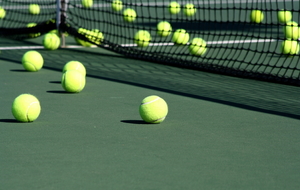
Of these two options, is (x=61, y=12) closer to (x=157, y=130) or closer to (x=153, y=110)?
(x=153, y=110)

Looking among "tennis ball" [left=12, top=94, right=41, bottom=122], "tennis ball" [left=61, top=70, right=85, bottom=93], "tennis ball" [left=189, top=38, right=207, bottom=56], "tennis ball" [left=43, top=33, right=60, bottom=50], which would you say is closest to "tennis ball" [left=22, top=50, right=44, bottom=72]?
"tennis ball" [left=61, top=70, right=85, bottom=93]

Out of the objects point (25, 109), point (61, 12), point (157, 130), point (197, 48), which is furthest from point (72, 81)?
point (61, 12)

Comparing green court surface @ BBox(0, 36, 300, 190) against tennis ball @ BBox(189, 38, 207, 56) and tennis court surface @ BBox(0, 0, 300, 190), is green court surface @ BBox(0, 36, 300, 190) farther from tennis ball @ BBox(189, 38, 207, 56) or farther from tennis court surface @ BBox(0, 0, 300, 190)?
tennis ball @ BBox(189, 38, 207, 56)

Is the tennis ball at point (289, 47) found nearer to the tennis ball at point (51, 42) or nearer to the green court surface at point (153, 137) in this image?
the green court surface at point (153, 137)

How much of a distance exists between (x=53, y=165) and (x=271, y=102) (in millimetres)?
2564

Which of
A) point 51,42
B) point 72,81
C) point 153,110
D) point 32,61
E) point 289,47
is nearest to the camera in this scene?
point 153,110

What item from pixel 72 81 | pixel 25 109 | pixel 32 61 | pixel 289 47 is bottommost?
pixel 289 47

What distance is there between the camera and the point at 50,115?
4.72 meters

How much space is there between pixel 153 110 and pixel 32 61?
3.11 m

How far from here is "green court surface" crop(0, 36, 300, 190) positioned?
123 inches

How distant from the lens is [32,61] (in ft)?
23.4

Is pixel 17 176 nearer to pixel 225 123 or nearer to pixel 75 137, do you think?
pixel 75 137

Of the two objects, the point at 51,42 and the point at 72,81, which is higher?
the point at 72,81

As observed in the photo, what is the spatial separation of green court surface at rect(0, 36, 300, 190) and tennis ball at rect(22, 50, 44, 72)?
0.34m
